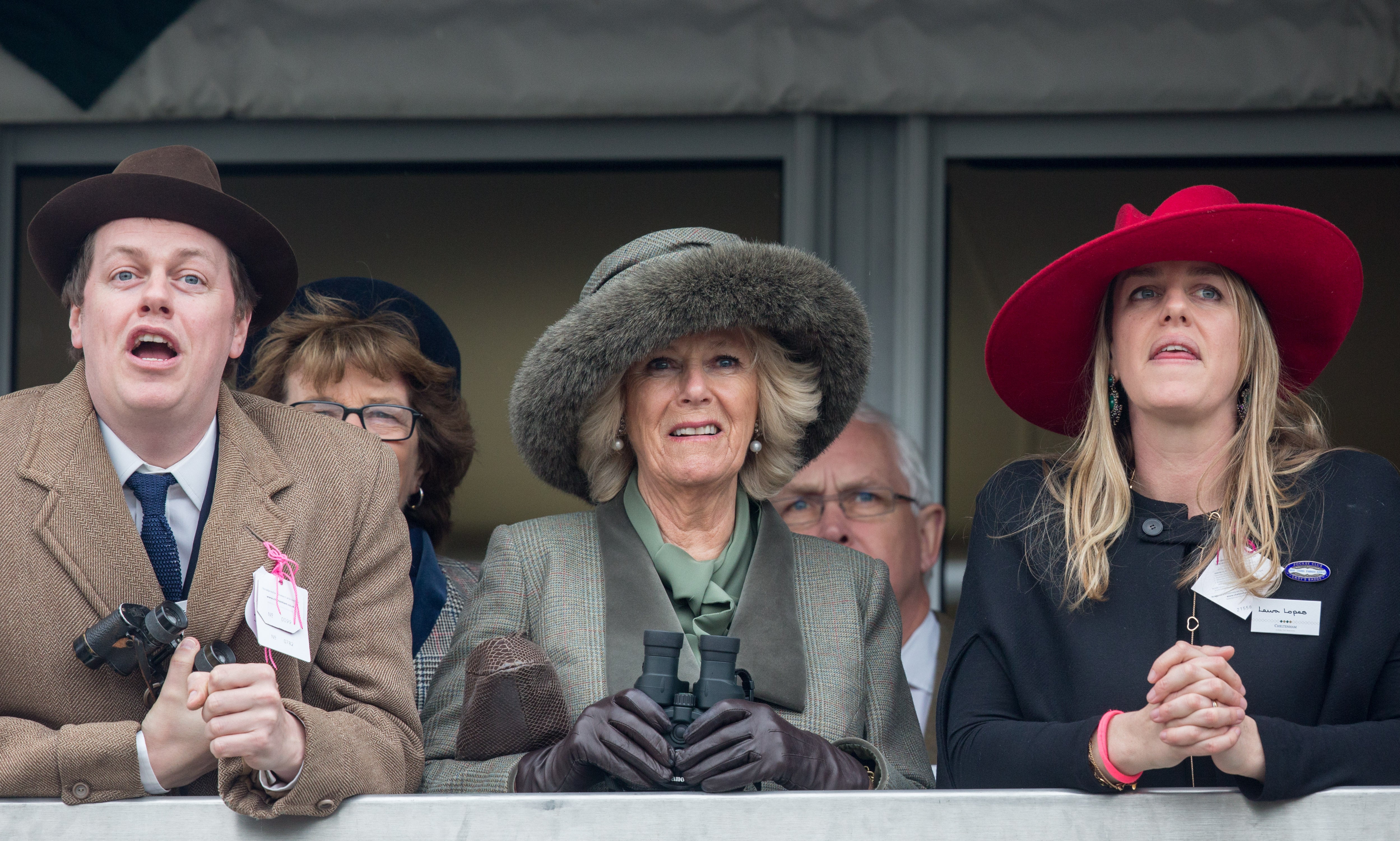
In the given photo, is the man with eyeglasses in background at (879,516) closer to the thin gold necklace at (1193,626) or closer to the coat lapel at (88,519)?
the thin gold necklace at (1193,626)

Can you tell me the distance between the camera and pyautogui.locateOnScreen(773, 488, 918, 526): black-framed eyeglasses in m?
3.52

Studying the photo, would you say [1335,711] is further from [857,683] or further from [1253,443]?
[857,683]

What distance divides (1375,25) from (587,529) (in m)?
2.81

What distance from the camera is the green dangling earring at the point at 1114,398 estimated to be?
2271mm

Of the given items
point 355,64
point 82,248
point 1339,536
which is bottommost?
point 1339,536

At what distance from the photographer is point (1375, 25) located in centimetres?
382

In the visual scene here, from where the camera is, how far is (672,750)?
1.83 metres

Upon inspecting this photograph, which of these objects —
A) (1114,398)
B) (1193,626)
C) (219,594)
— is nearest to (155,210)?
(219,594)

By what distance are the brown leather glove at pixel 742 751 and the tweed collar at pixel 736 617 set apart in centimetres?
26

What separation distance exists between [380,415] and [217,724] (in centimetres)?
137

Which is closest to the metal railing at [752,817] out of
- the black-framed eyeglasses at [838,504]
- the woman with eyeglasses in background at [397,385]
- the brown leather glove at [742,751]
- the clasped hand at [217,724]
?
the clasped hand at [217,724]

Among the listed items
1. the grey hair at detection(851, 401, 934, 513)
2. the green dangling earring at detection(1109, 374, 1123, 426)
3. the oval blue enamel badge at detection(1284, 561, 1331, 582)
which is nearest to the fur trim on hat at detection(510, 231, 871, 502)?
the green dangling earring at detection(1109, 374, 1123, 426)

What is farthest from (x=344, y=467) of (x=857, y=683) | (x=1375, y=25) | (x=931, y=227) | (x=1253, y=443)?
(x=1375, y=25)

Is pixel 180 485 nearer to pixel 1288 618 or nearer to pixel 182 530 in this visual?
pixel 182 530
